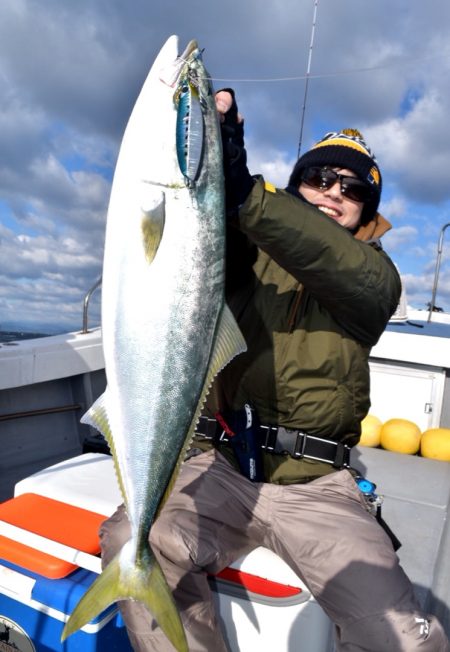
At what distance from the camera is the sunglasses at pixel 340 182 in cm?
294

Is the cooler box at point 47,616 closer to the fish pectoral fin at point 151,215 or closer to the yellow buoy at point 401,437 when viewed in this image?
the fish pectoral fin at point 151,215

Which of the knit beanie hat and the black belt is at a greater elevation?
the knit beanie hat

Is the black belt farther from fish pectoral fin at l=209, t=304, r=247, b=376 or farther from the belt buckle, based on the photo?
fish pectoral fin at l=209, t=304, r=247, b=376

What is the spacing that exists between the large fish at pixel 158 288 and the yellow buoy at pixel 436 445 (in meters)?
4.38

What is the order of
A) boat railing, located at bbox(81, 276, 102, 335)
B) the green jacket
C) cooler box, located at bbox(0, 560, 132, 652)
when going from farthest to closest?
boat railing, located at bbox(81, 276, 102, 335)
the green jacket
cooler box, located at bbox(0, 560, 132, 652)

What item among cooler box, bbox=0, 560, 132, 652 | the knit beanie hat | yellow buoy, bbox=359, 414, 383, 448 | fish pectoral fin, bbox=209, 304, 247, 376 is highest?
the knit beanie hat

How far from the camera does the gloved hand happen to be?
1864mm

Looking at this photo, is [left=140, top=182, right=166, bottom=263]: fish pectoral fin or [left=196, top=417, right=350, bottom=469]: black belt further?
[left=196, top=417, right=350, bottom=469]: black belt

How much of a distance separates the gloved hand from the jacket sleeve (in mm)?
38

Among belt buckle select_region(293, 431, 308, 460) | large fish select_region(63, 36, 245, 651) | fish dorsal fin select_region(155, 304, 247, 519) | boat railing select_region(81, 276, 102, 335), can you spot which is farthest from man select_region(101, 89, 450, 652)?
boat railing select_region(81, 276, 102, 335)

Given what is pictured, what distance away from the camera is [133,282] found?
1.72 meters

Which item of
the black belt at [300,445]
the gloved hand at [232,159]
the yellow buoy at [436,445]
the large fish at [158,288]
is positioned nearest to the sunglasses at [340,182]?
the gloved hand at [232,159]

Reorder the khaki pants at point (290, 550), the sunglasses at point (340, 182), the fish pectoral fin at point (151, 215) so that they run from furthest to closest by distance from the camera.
→ the sunglasses at point (340, 182)
the khaki pants at point (290, 550)
the fish pectoral fin at point (151, 215)

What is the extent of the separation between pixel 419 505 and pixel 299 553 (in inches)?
Result: 96.5
